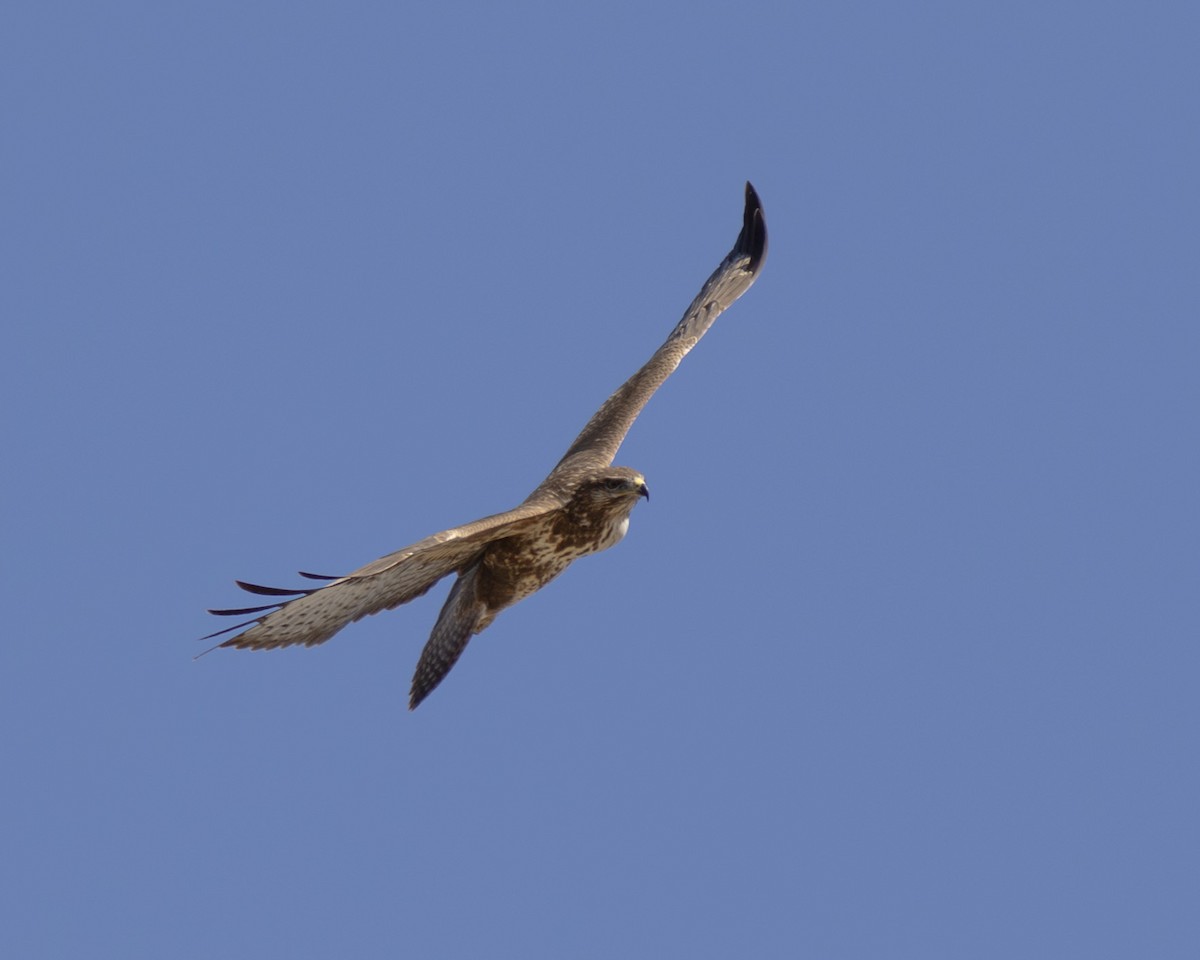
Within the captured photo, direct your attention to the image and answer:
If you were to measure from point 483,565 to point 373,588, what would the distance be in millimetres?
951

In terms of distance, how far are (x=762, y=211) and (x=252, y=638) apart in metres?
6.68

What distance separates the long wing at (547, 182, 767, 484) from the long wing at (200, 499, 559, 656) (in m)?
1.06

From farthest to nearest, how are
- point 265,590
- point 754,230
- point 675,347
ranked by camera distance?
point 754,230, point 675,347, point 265,590

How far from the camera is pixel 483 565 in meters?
11.4

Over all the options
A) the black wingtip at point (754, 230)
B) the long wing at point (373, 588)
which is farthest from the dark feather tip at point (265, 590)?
the black wingtip at point (754, 230)

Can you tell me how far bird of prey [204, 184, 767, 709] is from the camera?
1016 centimetres

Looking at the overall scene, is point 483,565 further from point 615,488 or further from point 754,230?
point 754,230

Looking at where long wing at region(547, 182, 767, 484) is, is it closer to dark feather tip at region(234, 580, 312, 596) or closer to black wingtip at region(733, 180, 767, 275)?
black wingtip at region(733, 180, 767, 275)

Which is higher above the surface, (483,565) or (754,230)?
(754,230)

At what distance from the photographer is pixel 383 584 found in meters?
10.8

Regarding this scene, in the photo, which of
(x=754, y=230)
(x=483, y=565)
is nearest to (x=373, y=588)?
(x=483, y=565)

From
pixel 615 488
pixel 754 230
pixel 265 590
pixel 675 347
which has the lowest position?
pixel 265 590

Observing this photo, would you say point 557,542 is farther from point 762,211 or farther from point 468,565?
point 762,211

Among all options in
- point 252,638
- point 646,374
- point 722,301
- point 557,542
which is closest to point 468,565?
point 557,542
